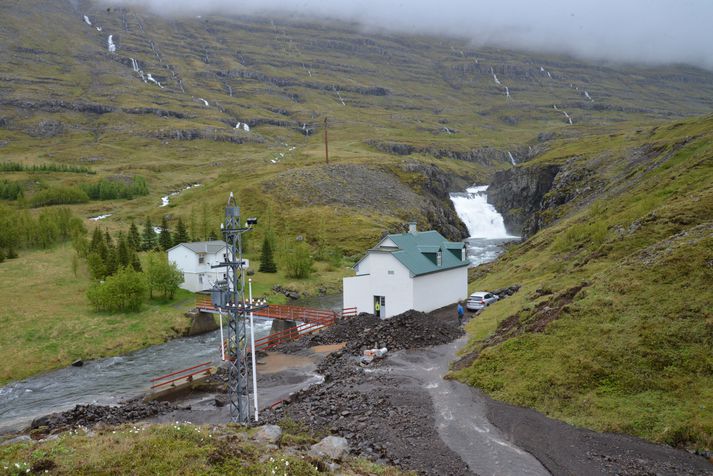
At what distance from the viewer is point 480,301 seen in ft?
143

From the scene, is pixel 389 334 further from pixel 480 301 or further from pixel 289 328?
pixel 289 328

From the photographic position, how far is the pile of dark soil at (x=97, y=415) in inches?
1117

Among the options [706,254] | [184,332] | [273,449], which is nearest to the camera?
[273,449]

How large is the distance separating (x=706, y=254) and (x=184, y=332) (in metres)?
45.2

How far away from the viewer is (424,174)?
145875mm

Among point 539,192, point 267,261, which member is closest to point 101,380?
point 267,261

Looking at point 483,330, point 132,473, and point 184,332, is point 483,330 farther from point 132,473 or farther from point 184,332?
point 184,332

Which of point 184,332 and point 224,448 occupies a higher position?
point 224,448

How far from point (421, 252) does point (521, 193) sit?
90653 mm

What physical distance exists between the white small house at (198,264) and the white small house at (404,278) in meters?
26.1

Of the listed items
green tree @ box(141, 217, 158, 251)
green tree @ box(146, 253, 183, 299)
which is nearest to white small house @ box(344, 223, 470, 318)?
green tree @ box(146, 253, 183, 299)

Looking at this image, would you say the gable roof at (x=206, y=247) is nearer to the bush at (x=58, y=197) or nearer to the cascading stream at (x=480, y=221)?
the cascading stream at (x=480, y=221)

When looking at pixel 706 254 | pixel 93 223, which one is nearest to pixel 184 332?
pixel 706 254

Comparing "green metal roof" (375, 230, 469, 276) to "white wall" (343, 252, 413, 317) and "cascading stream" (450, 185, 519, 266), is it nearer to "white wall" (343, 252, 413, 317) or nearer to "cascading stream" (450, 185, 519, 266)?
"white wall" (343, 252, 413, 317)
